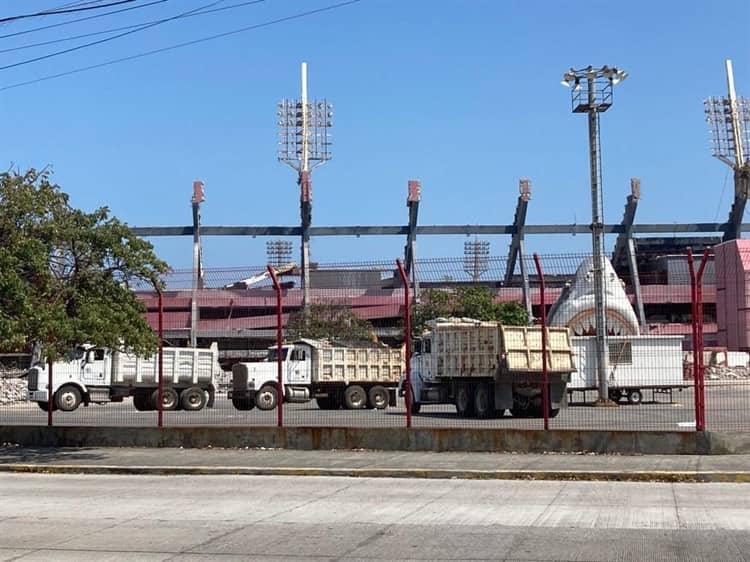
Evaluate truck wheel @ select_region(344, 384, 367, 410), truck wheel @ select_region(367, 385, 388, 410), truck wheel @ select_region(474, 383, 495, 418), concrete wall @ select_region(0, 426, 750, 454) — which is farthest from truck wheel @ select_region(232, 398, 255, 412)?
concrete wall @ select_region(0, 426, 750, 454)

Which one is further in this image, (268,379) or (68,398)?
(68,398)

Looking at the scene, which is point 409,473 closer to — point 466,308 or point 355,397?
point 355,397

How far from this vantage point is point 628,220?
84.1 m

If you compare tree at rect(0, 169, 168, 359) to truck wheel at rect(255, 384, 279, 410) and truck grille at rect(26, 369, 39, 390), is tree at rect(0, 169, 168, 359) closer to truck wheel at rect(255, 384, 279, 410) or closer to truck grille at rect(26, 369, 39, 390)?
truck wheel at rect(255, 384, 279, 410)

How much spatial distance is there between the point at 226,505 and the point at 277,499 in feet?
2.67

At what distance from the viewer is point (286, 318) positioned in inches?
2803

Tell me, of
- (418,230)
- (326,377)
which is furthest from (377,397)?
(418,230)

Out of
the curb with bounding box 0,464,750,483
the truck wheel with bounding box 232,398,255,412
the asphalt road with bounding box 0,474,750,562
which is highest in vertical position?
the truck wheel with bounding box 232,398,255,412

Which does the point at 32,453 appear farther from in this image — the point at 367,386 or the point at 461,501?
the point at 367,386

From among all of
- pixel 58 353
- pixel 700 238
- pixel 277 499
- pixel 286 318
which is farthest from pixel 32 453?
pixel 700 238

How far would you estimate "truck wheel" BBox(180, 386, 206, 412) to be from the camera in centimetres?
3469

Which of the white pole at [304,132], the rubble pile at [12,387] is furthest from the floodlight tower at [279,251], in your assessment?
the rubble pile at [12,387]

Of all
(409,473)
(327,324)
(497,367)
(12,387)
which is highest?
(327,324)

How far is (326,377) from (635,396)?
415 inches
